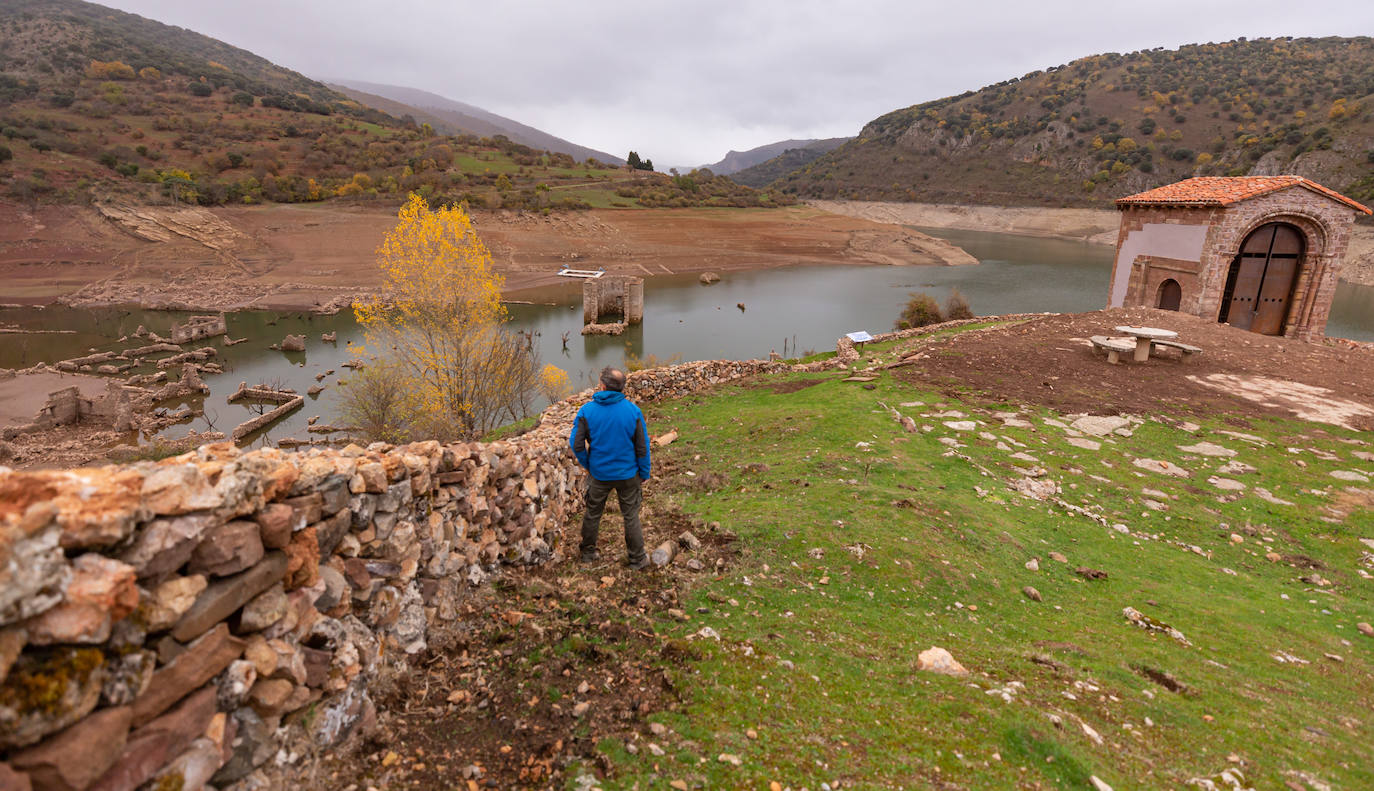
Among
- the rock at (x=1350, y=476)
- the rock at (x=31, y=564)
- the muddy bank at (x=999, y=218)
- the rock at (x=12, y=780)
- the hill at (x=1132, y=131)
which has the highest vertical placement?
the hill at (x=1132, y=131)

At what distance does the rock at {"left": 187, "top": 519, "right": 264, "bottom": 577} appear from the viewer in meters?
2.88

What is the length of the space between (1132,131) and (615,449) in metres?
127

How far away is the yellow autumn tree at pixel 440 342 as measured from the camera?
19.7 meters

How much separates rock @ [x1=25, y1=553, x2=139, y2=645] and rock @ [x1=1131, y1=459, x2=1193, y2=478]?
1203 centimetres

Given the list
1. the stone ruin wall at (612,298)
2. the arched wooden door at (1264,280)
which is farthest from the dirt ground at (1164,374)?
the stone ruin wall at (612,298)

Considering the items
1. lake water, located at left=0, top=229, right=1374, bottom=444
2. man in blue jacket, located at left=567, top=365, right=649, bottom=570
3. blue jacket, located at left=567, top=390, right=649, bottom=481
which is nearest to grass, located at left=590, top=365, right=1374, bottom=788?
man in blue jacket, located at left=567, top=365, right=649, bottom=570

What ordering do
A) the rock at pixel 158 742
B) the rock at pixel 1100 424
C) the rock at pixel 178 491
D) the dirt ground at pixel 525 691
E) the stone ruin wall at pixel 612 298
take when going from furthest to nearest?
the stone ruin wall at pixel 612 298 < the rock at pixel 1100 424 < the dirt ground at pixel 525 691 < the rock at pixel 178 491 < the rock at pixel 158 742

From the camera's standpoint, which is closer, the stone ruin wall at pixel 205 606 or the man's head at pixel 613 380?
the stone ruin wall at pixel 205 606

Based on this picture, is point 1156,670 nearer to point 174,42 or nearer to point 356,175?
point 356,175

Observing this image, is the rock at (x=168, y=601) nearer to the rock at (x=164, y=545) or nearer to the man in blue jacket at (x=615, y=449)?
the rock at (x=164, y=545)

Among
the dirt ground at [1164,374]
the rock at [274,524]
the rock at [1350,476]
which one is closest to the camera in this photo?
the rock at [274,524]

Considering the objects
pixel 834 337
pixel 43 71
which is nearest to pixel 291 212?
pixel 834 337

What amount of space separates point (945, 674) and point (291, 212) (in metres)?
68.6

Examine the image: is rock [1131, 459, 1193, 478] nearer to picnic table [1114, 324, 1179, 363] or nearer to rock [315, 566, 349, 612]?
picnic table [1114, 324, 1179, 363]
